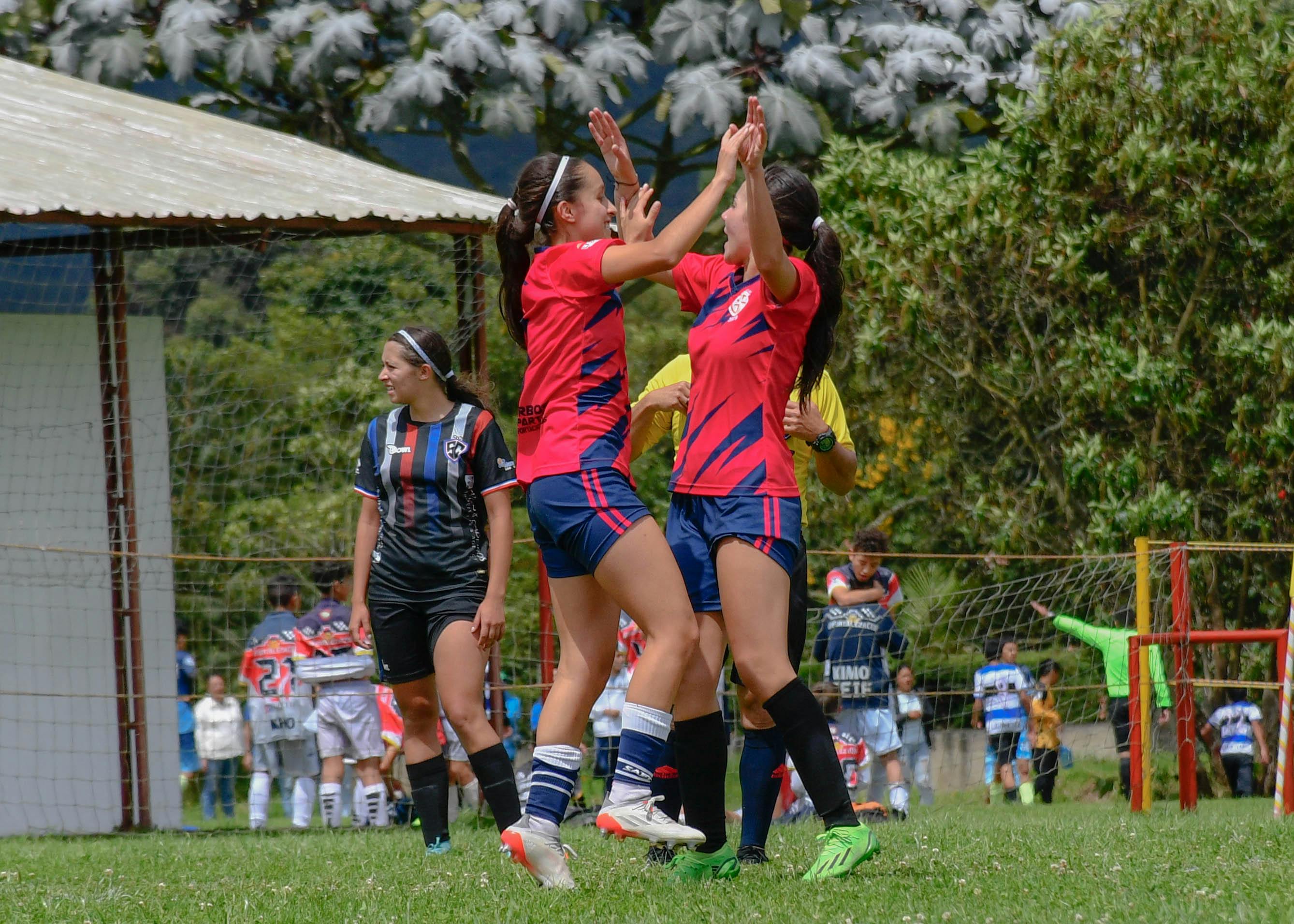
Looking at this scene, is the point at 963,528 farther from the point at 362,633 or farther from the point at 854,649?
the point at 362,633

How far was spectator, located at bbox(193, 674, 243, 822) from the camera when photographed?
1146 centimetres

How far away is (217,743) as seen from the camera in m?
11.5

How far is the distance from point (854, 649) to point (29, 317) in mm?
5525

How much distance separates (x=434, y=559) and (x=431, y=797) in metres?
0.92

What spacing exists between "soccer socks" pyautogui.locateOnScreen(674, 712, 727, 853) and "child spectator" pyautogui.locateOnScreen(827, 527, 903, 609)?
5200 mm

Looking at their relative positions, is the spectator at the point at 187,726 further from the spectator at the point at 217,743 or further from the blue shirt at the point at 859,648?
the blue shirt at the point at 859,648

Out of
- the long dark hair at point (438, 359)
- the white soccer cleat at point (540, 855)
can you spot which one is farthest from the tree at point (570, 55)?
the white soccer cleat at point (540, 855)

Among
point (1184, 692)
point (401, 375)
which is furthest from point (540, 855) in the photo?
point (1184, 692)

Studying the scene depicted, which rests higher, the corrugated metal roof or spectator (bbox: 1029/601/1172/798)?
the corrugated metal roof

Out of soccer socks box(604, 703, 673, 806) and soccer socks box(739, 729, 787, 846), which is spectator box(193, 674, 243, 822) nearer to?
soccer socks box(739, 729, 787, 846)

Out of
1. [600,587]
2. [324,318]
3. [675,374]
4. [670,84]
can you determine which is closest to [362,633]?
[675,374]

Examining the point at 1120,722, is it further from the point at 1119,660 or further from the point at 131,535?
the point at 131,535

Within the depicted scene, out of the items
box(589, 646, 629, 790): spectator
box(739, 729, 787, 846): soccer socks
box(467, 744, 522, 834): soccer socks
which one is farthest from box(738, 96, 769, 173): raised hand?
box(589, 646, 629, 790): spectator

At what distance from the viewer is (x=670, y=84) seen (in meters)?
17.9
